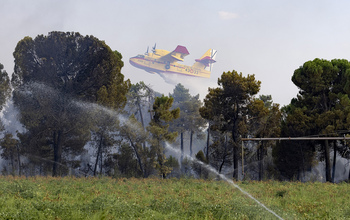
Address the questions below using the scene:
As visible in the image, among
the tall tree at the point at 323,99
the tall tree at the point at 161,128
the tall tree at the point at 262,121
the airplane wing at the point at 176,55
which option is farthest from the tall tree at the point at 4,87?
the airplane wing at the point at 176,55

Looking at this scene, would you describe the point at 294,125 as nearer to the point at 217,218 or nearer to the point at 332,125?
the point at 332,125

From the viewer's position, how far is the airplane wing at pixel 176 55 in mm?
183000

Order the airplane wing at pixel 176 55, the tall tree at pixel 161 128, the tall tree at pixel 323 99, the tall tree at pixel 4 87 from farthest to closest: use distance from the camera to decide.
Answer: the airplane wing at pixel 176 55, the tall tree at pixel 4 87, the tall tree at pixel 161 128, the tall tree at pixel 323 99

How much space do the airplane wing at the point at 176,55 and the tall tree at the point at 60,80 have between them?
144853 millimetres

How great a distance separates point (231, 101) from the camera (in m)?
40.4

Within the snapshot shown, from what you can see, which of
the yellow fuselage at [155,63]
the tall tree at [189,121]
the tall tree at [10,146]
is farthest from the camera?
the yellow fuselage at [155,63]

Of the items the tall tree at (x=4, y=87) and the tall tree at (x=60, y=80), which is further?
the tall tree at (x=4, y=87)

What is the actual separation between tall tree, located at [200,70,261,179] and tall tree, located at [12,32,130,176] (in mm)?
10129

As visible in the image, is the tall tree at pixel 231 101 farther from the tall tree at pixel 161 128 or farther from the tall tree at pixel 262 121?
the tall tree at pixel 161 128

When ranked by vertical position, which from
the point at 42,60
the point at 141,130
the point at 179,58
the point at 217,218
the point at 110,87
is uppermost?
the point at 179,58

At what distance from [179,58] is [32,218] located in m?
177

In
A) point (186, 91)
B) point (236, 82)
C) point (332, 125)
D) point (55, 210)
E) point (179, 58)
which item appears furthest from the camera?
point (179, 58)

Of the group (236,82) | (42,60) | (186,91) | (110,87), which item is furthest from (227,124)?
(186,91)

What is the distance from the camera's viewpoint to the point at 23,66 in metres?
37.8
